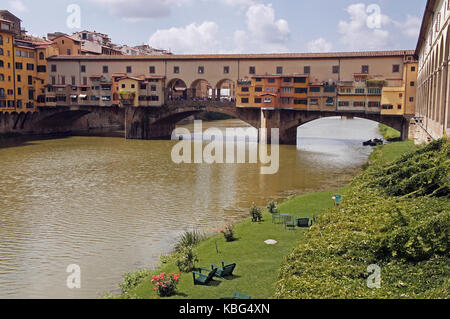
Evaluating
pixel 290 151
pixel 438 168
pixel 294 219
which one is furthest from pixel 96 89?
pixel 438 168

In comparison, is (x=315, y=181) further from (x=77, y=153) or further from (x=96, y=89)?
(x=96, y=89)

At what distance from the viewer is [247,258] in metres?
14.5

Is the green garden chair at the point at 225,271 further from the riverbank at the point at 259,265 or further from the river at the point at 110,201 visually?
the river at the point at 110,201

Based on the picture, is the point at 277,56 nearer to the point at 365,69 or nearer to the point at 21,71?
the point at 365,69

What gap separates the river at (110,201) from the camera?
51.1ft

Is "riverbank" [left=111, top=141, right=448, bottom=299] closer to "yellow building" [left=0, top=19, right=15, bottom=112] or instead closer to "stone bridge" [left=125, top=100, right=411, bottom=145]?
"stone bridge" [left=125, top=100, right=411, bottom=145]

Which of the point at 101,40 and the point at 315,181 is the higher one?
the point at 101,40

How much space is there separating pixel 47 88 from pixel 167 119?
16.6 m

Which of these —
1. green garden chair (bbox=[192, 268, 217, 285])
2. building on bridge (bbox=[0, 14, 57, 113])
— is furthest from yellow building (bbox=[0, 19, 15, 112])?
green garden chair (bbox=[192, 268, 217, 285])

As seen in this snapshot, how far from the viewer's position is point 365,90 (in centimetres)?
4828

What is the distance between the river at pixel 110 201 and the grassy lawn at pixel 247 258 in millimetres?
1941

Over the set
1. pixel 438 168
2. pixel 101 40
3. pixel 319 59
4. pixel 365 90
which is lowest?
pixel 438 168

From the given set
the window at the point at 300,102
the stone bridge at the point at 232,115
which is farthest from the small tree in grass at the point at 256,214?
the window at the point at 300,102

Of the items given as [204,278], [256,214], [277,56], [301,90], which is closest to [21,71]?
[277,56]
